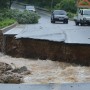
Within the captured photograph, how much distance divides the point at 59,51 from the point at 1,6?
80.8ft

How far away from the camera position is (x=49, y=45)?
63.3ft

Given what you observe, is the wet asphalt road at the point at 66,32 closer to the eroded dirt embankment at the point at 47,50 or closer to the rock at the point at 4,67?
the eroded dirt embankment at the point at 47,50

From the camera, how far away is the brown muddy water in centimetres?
1301

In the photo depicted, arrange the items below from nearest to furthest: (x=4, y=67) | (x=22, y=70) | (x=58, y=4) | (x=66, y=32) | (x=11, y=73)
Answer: (x=11, y=73) → (x=22, y=70) → (x=4, y=67) → (x=66, y=32) → (x=58, y=4)

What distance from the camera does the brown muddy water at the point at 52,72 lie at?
512 inches

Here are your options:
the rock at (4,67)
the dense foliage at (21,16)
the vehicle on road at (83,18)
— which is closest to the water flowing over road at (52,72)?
the rock at (4,67)

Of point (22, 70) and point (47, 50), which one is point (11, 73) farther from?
point (47, 50)

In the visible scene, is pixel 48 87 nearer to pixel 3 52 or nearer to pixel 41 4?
pixel 3 52

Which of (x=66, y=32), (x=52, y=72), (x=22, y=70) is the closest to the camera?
(x=52, y=72)

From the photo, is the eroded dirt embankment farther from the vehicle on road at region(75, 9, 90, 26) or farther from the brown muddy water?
the vehicle on road at region(75, 9, 90, 26)

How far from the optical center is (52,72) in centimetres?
1488

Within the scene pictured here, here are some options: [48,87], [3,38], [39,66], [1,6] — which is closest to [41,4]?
[1,6]

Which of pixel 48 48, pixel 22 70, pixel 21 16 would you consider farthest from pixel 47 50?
pixel 21 16

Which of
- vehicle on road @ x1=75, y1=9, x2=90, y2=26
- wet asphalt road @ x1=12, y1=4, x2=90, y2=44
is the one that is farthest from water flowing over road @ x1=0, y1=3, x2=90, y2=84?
vehicle on road @ x1=75, y1=9, x2=90, y2=26
